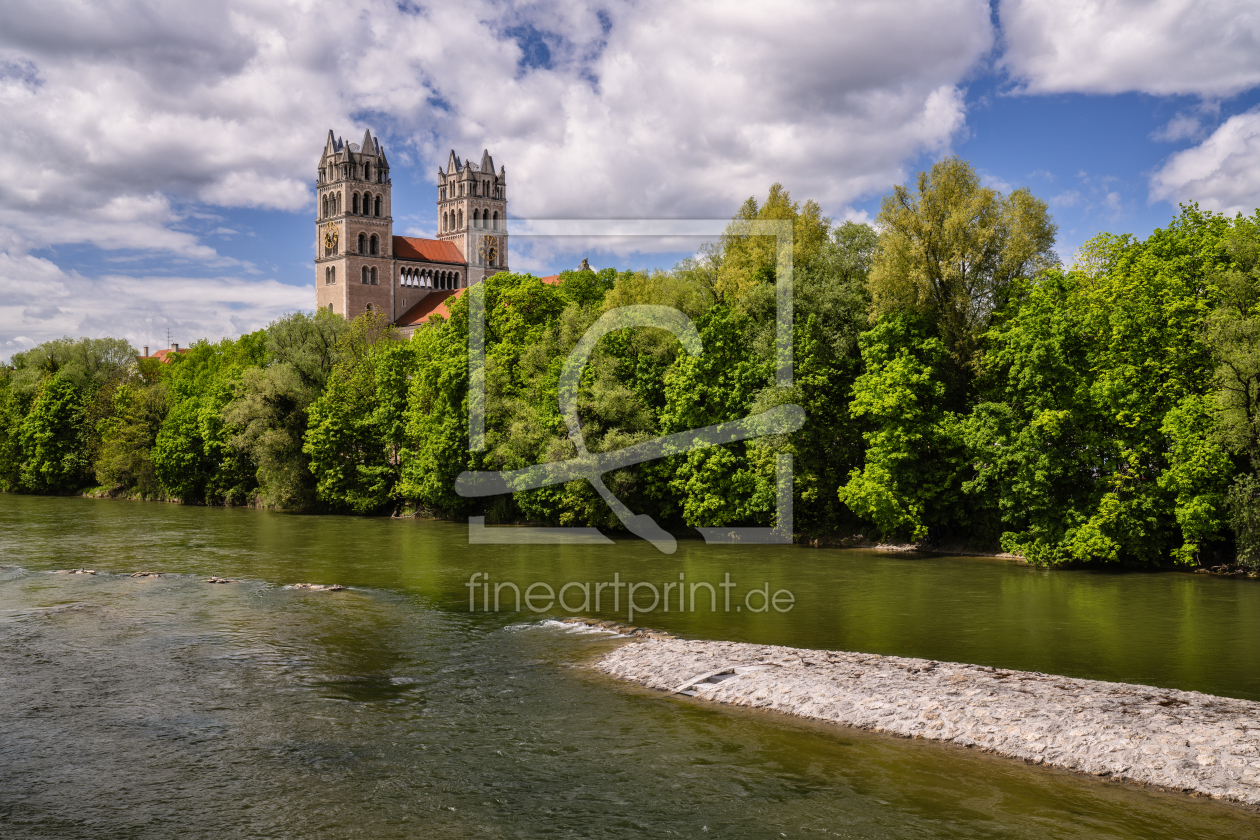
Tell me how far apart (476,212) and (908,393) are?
147m

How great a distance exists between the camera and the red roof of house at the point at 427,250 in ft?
520

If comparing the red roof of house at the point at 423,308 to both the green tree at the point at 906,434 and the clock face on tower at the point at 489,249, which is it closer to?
the clock face on tower at the point at 489,249

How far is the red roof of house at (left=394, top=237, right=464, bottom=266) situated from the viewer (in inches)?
6240

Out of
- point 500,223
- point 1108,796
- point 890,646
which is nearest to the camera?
point 1108,796

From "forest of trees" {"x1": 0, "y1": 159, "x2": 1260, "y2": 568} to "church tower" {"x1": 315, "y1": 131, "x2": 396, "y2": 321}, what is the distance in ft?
278

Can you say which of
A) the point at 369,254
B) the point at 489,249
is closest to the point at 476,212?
the point at 489,249

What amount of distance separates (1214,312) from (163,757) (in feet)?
128

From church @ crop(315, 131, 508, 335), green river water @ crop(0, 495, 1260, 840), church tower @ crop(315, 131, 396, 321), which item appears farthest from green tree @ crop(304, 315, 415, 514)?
church tower @ crop(315, 131, 396, 321)

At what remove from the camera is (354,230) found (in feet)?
499

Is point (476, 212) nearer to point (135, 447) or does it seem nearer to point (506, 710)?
point (135, 447)

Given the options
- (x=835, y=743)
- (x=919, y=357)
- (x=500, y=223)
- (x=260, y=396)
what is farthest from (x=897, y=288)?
(x=500, y=223)

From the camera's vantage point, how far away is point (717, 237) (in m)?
55.3

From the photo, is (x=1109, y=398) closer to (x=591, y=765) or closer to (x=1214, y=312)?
(x=1214, y=312)

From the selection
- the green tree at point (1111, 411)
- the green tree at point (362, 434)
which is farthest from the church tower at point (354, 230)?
the green tree at point (1111, 411)
